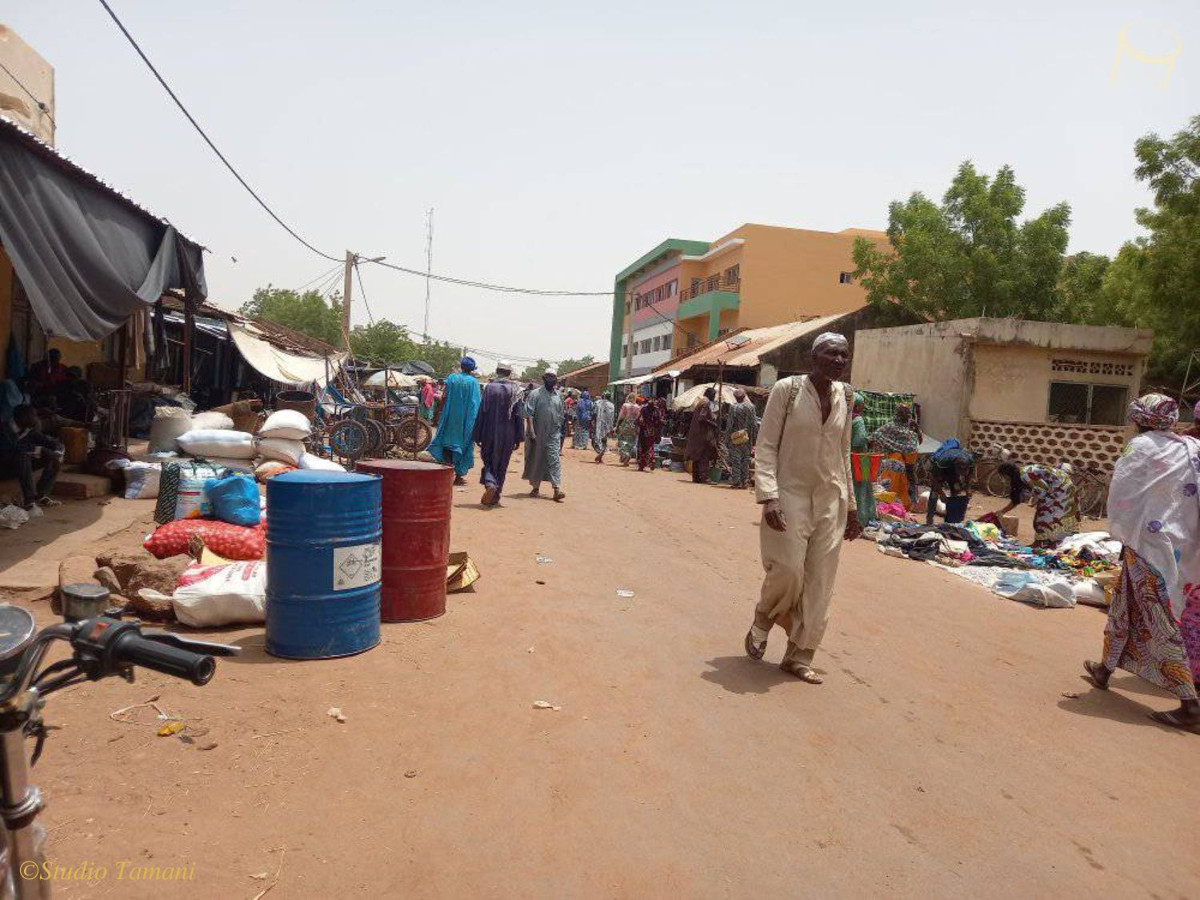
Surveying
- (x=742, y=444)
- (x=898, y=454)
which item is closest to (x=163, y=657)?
(x=898, y=454)

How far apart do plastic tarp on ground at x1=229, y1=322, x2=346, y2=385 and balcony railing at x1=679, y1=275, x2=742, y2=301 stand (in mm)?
21498

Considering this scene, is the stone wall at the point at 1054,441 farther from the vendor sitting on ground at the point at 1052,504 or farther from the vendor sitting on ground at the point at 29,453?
the vendor sitting on ground at the point at 29,453

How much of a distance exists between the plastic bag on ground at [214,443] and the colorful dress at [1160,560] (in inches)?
291

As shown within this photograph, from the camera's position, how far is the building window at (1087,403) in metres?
16.2

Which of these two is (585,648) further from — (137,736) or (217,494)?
(217,494)

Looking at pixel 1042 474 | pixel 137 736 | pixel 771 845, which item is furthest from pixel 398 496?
pixel 1042 474

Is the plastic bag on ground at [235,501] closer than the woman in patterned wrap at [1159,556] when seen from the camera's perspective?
No

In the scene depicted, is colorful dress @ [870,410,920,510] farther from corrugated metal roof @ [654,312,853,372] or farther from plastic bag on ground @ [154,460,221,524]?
plastic bag on ground @ [154,460,221,524]

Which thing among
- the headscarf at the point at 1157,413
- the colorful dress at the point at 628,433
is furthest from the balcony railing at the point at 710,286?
the headscarf at the point at 1157,413

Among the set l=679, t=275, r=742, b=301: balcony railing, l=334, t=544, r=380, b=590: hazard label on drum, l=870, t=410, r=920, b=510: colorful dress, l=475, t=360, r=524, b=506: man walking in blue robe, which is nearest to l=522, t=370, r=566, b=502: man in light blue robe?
l=475, t=360, r=524, b=506: man walking in blue robe

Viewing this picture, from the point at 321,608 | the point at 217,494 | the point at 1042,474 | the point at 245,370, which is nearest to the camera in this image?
the point at 321,608

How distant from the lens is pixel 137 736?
309cm

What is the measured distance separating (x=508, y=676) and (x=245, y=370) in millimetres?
15994

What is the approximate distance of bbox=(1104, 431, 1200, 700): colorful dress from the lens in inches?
165
